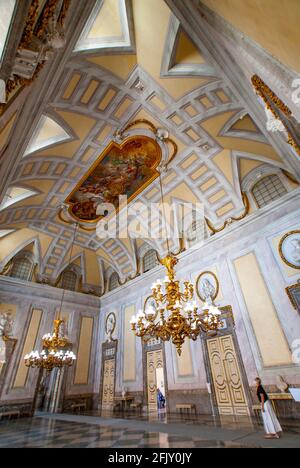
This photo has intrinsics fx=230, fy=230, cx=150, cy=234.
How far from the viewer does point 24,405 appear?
32.2ft

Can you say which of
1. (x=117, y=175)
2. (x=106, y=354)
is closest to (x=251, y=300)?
(x=117, y=175)

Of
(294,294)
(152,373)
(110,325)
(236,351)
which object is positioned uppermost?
(110,325)

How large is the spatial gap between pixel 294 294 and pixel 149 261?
726 centimetres

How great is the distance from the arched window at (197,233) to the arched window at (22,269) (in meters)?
8.59

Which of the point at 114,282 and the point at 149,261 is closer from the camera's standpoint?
the point at 149,261

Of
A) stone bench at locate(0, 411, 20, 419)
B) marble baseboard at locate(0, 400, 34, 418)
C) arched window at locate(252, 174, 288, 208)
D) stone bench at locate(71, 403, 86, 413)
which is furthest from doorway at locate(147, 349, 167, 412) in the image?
arched window at locate(252, 174, 288, 208)

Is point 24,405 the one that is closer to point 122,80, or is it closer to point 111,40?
point 122,80

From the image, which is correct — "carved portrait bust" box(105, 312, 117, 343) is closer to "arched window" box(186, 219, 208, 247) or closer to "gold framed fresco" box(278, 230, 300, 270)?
"arched window" box(186, 219, 208, 247)

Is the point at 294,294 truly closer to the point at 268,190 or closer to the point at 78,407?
the point at 268,190

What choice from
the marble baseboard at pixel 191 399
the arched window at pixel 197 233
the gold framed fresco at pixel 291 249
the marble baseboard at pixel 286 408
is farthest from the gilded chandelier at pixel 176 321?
the arched window at pixel 197 233

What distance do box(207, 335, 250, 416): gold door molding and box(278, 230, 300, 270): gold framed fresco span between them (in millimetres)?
3117

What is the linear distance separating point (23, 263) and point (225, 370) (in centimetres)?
1077

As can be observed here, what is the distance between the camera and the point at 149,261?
1247 cm

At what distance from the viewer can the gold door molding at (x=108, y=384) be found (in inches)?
444
